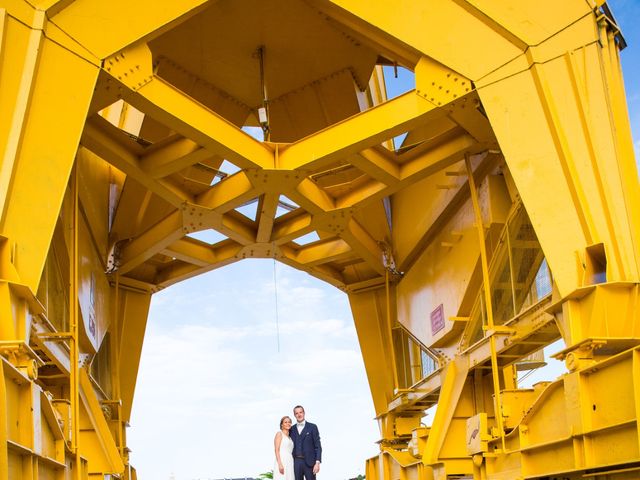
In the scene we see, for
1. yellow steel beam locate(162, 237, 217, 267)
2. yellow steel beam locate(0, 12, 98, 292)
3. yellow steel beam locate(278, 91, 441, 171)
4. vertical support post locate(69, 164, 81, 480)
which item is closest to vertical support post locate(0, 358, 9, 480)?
yellow steel beam locate(0, 12, 98, 292)

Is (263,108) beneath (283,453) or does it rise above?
above

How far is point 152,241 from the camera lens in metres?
15.7

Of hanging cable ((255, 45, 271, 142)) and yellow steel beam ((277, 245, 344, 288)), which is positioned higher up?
hanging cable ((255, 45, 271, 142))

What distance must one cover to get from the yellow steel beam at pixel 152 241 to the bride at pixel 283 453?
5120mm

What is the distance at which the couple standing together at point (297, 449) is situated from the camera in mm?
10719

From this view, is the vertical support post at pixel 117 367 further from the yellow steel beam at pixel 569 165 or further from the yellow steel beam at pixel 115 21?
the yellow steel beam at pixel 569 165

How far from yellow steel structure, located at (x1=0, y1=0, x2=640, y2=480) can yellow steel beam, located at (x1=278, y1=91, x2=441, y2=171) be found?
0.11ft

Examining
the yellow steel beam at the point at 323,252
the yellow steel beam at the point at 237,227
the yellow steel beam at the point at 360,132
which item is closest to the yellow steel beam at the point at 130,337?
the yellow steel beam at the point at 237,227

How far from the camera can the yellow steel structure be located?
26.2 feet

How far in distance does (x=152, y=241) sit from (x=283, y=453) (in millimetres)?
6252

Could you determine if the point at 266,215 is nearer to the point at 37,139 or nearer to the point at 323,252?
the point at 323,252

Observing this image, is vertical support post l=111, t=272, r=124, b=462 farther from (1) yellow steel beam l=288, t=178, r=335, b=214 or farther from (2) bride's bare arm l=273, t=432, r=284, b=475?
(2) bride's bare arm l=273, t=432, r=284, b=475

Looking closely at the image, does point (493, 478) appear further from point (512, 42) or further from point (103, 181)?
point (103, 181)

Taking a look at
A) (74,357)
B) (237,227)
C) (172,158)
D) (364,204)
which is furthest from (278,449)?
(237,227)
